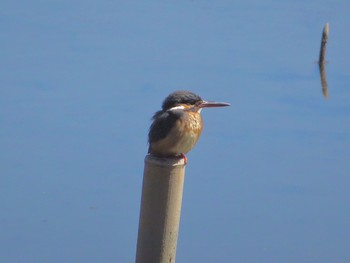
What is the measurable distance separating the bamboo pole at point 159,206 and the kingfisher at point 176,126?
32cm

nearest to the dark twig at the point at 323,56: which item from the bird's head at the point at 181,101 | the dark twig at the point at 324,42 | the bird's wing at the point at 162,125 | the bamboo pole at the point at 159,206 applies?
the dark twig at the point at 324,42

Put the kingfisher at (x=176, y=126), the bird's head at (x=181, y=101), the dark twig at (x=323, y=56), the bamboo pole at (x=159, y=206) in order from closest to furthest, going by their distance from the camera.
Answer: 1. the bamboo pole at (x=159, y=206)
2. the kingfisher at (x=176, y=126)
3. the bird's head at (x=181, y=101)
4. the dark twig at (x=323, y=56)

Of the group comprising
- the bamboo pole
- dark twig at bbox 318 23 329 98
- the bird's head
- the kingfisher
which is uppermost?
dark twig at bbox 318 23 329 98

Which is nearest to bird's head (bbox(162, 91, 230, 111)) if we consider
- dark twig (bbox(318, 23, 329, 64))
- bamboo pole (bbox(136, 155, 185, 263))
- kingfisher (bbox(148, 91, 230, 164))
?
kingfisher (bbox(148, 91, 230, 164))

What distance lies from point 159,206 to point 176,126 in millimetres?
672

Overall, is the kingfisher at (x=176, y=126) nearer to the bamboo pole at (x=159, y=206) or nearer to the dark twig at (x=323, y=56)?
the bamboo pole at (x=159, y=206)

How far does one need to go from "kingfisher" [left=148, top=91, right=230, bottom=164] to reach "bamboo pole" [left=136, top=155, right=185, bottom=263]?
319mm

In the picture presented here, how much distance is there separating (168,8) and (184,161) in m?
6.25

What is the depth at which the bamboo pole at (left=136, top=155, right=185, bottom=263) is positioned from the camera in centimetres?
462

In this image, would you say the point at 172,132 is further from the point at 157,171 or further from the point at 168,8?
the point at 168,8

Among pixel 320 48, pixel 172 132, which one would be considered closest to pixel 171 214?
pixel 172 132

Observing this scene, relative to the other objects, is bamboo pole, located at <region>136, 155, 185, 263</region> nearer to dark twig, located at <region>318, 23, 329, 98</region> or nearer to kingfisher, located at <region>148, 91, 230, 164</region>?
kingfisher, located at <region>148, 91, 230, 164</region>

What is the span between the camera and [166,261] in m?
4.77

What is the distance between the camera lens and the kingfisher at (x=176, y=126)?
5.11 m
